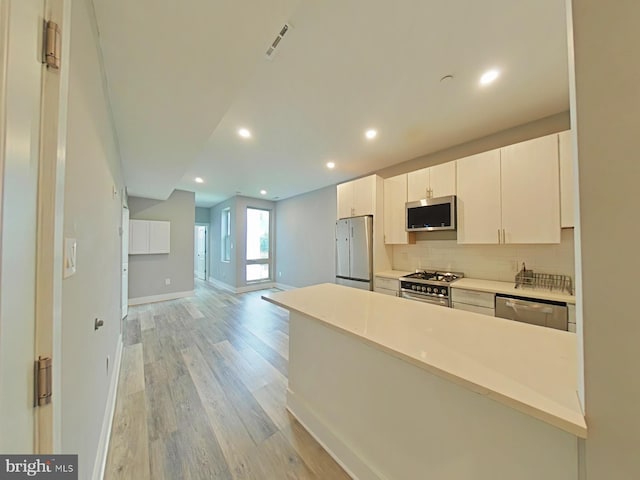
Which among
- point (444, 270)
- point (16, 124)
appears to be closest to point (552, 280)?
point (444, 270)

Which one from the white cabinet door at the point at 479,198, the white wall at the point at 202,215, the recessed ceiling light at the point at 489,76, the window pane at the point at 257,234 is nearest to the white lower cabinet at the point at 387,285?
the white cabinet door at the point at 479,198

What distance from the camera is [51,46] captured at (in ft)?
1.92

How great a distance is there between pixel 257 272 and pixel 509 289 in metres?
5.61

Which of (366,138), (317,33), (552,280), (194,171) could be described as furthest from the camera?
(194,171)

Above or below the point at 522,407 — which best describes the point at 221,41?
above

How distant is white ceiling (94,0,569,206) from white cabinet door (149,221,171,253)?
7.25ft

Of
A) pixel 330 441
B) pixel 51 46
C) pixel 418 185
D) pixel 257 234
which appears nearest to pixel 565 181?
pixel 418 185

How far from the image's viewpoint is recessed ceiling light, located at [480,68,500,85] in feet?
5.77

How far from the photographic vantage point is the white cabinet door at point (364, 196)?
3.56m

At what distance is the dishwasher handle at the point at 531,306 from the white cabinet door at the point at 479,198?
0.70 meters

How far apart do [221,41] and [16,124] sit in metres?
1.16

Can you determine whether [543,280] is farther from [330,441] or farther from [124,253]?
[124,253]

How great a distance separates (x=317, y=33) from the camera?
1.43 metres

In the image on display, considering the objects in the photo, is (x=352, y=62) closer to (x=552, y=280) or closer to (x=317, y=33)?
(x=317, y=33)
